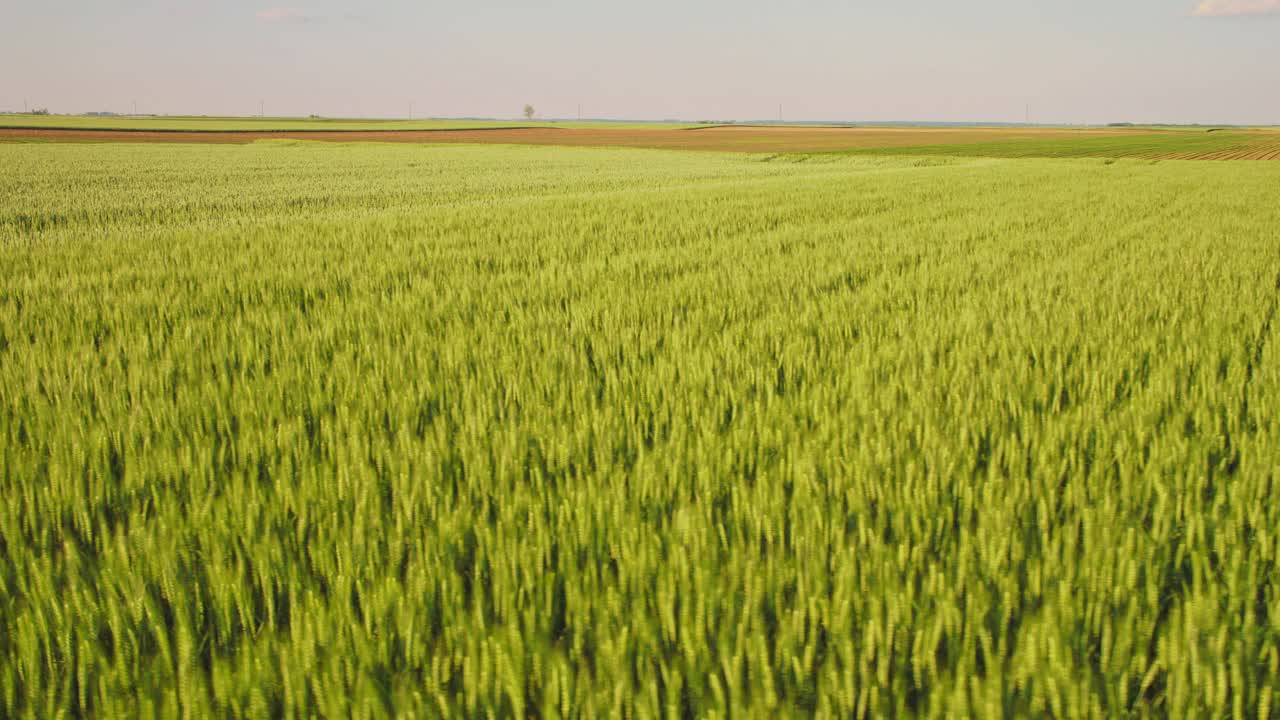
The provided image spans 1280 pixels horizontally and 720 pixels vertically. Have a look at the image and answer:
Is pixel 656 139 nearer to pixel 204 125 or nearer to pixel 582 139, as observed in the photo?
pixel 582 139

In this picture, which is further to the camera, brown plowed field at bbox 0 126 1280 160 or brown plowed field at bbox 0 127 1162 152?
brown plowed field at bbox 0 127 1162 152

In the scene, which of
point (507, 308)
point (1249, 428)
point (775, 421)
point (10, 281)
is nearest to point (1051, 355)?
point (1249, 428)

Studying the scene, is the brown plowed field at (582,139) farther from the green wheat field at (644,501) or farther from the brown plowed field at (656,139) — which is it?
the green wheat field at (644,501)

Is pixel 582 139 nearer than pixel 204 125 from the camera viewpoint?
Yes

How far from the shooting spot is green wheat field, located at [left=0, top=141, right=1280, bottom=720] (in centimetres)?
120

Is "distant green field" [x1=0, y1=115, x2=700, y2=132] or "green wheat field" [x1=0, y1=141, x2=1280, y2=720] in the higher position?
"distant green field" [x1=0, y1=115, x2=700, y2=132]

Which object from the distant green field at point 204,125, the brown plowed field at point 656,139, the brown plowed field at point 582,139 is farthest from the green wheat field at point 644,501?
the distant green field at point 204,125

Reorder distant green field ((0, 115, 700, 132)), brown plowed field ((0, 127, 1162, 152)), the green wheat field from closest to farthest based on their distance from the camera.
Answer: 1. the green wheat field
2. brown plowed field ((0, 127, 1162, 152))
3. distant green field ((0, 115, 700, 132))

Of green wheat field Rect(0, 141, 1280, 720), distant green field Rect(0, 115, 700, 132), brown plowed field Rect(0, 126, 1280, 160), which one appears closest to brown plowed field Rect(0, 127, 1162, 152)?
brown plowed field Rect(0, 126, 1280, 160)

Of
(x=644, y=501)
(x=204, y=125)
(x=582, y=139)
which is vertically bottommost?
(x=644, y=501)

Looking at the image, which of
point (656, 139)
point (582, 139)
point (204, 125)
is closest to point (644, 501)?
point (582, 139)

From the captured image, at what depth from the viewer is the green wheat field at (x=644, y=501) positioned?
1200 millimetres

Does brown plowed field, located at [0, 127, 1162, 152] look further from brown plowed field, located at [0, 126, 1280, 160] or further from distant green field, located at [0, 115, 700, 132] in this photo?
distant green field, located at [0, 115, 700, 132]

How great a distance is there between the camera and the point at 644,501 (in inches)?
71.3
